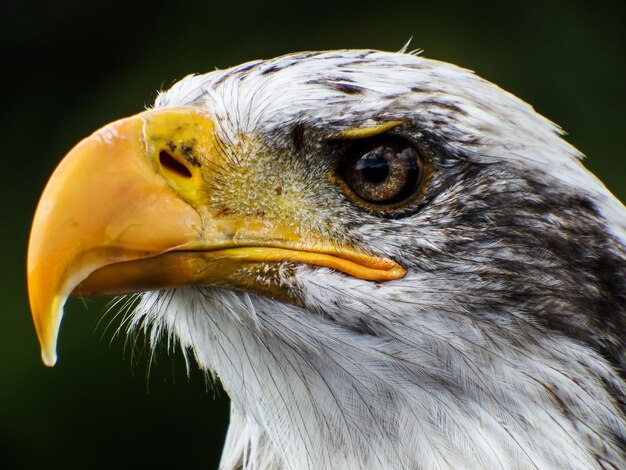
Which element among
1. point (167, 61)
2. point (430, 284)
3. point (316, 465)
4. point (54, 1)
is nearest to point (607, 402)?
point (430, 284)

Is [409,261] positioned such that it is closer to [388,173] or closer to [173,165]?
[388,173]

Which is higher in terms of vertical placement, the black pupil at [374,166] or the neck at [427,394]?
the black pupil at [374,166]

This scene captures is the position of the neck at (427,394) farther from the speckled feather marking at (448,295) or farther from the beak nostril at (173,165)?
the beak nostril at (173,165)

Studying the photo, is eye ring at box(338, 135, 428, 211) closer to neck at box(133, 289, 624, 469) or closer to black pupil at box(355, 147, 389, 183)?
black pupil at box(355, 147, 389, 183)

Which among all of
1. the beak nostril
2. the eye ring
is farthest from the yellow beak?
the eye ring

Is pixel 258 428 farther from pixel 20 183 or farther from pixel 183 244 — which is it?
pixel 20 183

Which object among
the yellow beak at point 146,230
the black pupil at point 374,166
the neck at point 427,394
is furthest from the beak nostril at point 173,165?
the black pupil at point 374,166
